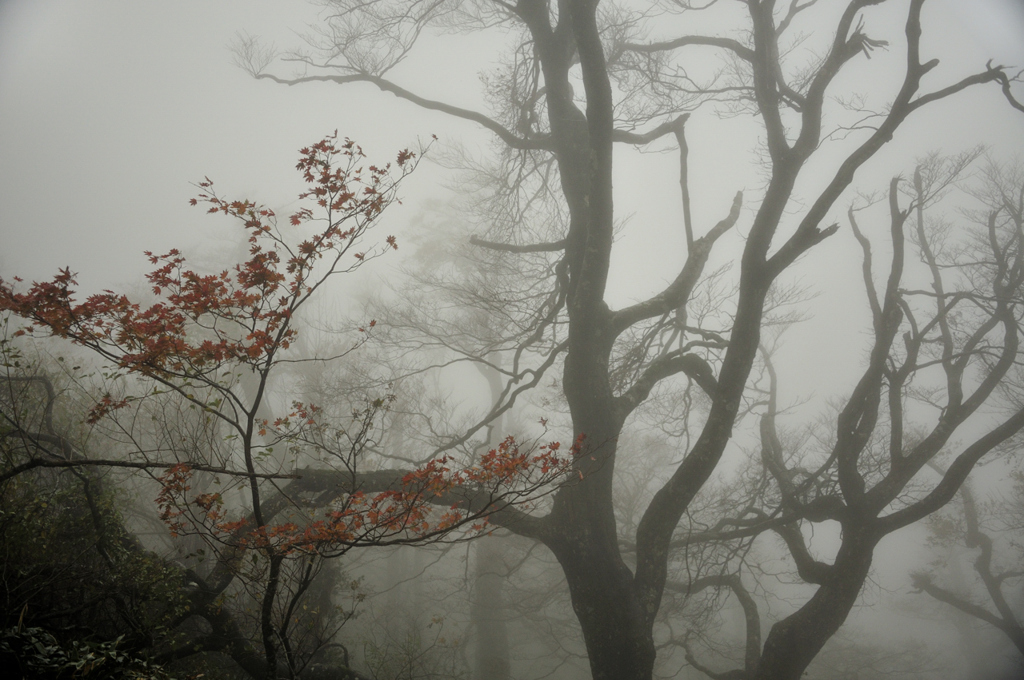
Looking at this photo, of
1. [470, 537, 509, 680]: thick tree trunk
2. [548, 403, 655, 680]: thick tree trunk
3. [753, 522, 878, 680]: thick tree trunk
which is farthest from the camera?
[470, 537, 509, 680]: thick tree trunk

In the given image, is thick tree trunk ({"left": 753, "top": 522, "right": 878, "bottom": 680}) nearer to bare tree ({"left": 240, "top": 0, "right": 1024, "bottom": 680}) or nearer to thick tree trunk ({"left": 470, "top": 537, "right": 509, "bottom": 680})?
bare tree ({"left": 240, "top": 0, "right": 1024, "bottom": 680})

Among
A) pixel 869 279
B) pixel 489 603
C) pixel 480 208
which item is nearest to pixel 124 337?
pixel 480 208

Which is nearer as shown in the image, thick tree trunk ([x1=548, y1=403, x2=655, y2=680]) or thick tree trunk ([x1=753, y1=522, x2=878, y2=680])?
thick tree trunk ([x1=548, y1=403, x2=655, y2=680])

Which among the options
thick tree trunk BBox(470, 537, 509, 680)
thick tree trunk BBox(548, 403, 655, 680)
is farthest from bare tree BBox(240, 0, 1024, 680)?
thick tree trunk BBox(470, 537, 509, 680)

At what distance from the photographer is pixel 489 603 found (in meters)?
11.5

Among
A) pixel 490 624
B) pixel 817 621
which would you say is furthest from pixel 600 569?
pixel 490 624

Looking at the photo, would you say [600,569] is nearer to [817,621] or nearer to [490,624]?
[817,621]

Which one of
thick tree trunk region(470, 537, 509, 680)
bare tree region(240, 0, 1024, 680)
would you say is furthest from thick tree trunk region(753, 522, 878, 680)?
thick tree trunk region(470, 537, 509, 680)

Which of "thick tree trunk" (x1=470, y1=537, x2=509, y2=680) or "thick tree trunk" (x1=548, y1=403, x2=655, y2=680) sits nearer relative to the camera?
"thick tree trunk" (x1=548, y1=403, x2=655, y2=680)

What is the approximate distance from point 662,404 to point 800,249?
565 cm

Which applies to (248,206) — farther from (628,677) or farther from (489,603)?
(489,603)

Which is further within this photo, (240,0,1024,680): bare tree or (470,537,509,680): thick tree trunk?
(470,537,509,680): thick tree trunk

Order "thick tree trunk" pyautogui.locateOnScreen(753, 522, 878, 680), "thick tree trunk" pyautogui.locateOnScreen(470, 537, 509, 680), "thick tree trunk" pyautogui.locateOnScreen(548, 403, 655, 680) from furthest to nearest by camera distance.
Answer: "thick tree trunk" pyautogui.locateOnScreen(470, 537, 509, 680), "thick tree trunk" pyautogui.locateOnScreen(753, 522, 878, 680), "thick tree trunk" pyautogui.locateOnScreen(548, 403, 655, 680)

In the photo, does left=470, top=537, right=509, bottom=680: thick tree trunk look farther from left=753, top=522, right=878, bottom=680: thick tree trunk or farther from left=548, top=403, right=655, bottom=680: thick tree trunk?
left=548, top=403, right=655, bottom=680: thick tree trunk
